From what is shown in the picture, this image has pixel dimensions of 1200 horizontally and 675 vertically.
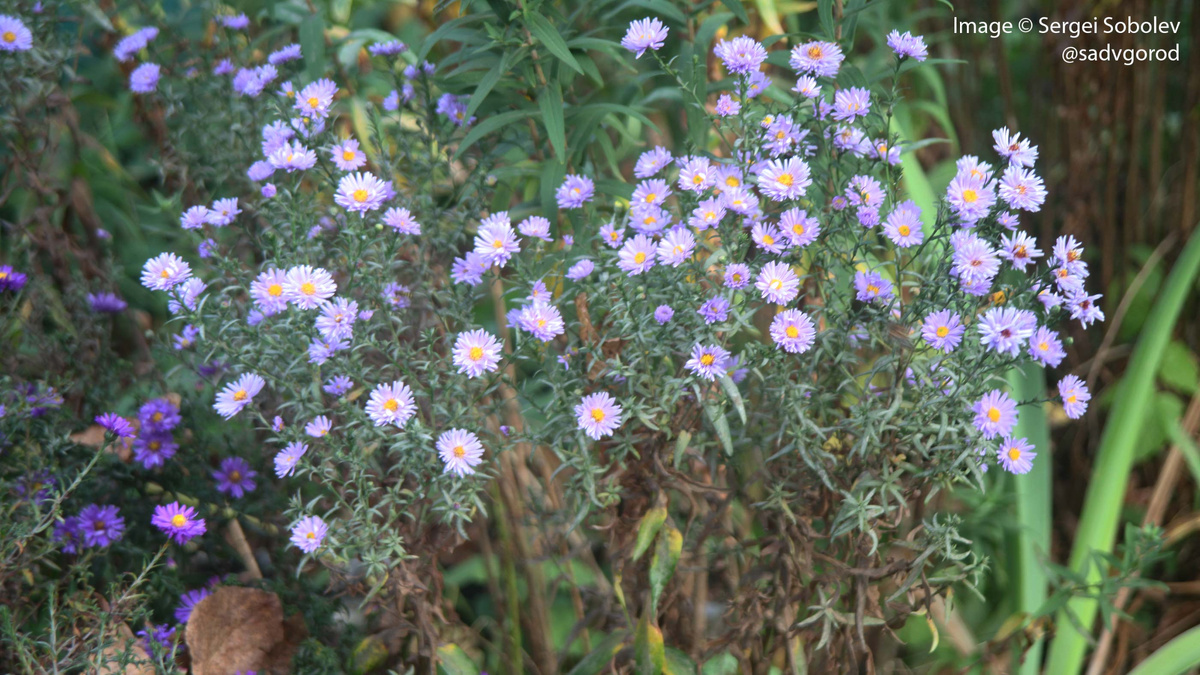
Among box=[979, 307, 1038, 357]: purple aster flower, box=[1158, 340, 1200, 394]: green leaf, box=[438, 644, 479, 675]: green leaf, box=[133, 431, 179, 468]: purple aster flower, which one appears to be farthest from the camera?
box=[1158, 340, 1200, 394]: green leaf

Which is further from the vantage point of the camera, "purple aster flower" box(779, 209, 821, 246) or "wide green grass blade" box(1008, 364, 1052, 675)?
"wide green grass blade" box(1008, 364, 1052, 675)

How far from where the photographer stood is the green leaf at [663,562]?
993 millimetres

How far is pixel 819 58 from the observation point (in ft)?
3.18

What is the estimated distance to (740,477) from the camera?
1.17 meters

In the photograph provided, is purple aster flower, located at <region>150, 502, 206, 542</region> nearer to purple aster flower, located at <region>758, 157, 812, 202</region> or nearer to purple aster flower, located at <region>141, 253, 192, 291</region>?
purple aster flower, located at <region>141, 253, 192, 291</region>

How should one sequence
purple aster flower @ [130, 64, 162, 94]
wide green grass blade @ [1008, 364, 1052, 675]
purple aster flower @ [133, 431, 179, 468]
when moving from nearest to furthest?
purple aster flower @ [133, 431, 179, 468] → purple aster flower @ [130, 64, 162, 94] → wide green grass blade @ [1008, 364, 1052, 675]

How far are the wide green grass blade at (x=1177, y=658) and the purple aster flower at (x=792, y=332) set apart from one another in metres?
0.87

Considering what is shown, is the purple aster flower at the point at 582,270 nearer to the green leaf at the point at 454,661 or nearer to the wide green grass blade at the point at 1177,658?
the green leaf at the point at 454,661

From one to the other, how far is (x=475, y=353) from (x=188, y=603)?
1.81ft

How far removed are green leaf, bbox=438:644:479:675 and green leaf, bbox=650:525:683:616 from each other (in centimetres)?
22

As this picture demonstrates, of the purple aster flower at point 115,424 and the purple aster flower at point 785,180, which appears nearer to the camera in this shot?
the purple aster flower at point 785,180

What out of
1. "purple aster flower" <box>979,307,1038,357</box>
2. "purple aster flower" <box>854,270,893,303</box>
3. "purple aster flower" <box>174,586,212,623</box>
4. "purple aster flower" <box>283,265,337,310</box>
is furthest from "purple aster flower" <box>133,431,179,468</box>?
"purple aster flower" <box>979,307,1038,357</box>

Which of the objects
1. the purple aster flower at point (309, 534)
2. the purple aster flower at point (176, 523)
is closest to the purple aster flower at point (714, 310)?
the purple aster flower at point (309, 534)

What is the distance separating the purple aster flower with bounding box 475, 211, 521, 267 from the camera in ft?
3.14
